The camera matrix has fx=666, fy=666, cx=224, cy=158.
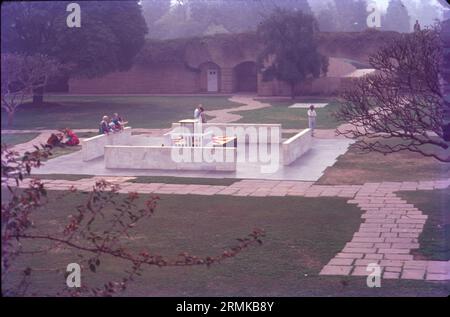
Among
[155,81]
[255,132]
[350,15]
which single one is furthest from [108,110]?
[350,15]

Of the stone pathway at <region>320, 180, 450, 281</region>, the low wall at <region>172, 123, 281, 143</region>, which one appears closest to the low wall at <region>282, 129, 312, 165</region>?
the low wall at <region>172, 123, 281, 143</region>

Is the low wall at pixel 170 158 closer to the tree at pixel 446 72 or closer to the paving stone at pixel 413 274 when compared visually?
the tree at pixel 446 72

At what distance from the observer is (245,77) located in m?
42.1

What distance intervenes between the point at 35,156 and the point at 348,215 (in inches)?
257

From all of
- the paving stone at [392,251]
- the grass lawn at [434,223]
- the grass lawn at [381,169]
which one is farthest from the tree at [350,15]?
the paving stone at [392,251]

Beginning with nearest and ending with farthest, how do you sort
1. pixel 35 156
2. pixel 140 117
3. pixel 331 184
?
1. pixel 35 156
2. pixel 331 184
3. pixel 140 117

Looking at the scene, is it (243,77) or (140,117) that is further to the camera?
(243,77)

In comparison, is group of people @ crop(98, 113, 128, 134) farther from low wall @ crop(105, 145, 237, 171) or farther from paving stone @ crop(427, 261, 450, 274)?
paving stone @ crop(427, 261, 450, 274)

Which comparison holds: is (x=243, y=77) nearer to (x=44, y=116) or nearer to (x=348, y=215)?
(x=44, y=116)

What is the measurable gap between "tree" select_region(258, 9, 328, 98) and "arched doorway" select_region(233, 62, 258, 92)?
7815 mm

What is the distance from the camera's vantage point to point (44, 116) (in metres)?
27.1
